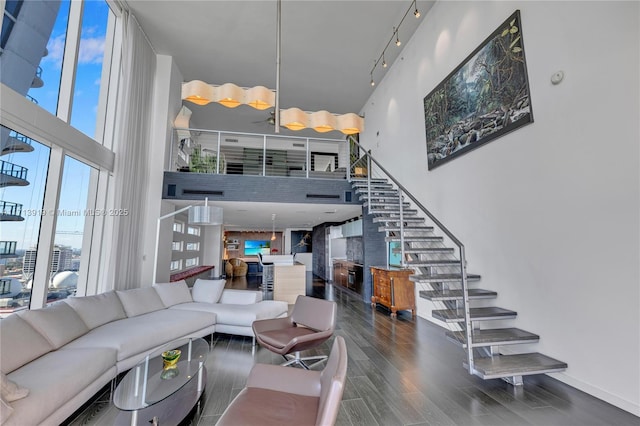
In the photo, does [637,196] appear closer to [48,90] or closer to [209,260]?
[48,90]

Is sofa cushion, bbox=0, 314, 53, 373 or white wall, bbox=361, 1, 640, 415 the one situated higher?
white wall, bbox=361, 1, 640, 415

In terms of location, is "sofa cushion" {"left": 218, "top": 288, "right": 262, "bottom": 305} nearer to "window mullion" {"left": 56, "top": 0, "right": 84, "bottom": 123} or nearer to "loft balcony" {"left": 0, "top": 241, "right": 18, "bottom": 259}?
"loft balcony" {"left": 0, "top": 241, "right": 18, "bottom": 259}

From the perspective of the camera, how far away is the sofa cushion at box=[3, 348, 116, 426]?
1825mm

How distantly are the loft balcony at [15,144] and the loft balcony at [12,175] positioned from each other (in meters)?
0.14

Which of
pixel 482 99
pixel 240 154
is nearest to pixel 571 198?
pixel 482 99

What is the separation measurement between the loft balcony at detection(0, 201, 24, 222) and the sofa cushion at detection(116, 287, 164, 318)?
1.53 metres

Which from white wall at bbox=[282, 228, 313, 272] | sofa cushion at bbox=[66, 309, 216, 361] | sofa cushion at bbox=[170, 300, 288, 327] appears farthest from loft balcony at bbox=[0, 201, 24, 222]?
white wall at bbox=[282, 228, 313, 272]

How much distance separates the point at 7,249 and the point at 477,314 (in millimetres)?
5502

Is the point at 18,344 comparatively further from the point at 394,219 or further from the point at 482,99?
the point at 482,99

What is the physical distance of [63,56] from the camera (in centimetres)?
372

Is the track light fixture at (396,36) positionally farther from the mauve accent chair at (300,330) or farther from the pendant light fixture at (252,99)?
the mauve accent chair at (300,330)

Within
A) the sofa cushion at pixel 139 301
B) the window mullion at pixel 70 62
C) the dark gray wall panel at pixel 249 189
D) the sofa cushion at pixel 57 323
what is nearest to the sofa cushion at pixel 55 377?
the sofa cushion at pixel 57 323

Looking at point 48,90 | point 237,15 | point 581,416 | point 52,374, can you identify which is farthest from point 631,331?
point 237,15

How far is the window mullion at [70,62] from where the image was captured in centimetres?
367
